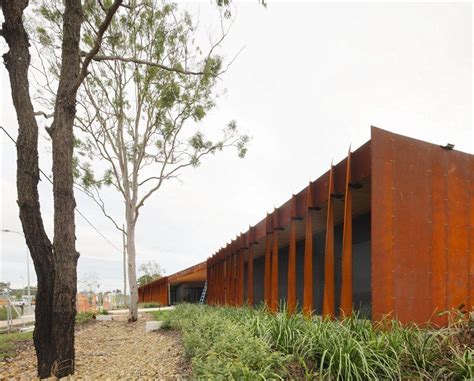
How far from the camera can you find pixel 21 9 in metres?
8.24

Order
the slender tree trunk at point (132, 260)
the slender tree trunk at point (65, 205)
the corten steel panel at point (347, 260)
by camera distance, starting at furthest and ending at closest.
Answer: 1. the slender tree trunk at point (132, 260)
2. the corten steel panel at point (347, 260)
3. the slender tree trunk at point (65, 205)

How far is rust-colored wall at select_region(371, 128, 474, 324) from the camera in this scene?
8320mm

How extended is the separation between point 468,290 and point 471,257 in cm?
76

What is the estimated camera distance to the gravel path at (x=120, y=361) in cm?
707

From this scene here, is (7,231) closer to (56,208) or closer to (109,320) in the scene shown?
(109,320)

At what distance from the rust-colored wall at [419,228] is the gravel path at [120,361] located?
13.6ft

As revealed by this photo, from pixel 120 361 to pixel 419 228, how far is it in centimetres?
697

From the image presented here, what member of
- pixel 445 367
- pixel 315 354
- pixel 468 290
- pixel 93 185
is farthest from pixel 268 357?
pixel 93 185

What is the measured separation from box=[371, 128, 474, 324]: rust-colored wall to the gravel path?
414 centimetres

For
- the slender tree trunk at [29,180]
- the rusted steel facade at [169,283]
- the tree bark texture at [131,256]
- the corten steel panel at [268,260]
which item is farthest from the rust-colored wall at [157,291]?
the slender tree trunk at [29,180]

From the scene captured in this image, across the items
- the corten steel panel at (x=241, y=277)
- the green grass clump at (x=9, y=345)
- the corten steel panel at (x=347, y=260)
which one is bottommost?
the green grass clump at (x=9, y=345)

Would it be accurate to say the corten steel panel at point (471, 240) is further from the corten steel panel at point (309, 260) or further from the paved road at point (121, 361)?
the paved road at point (121, 361)

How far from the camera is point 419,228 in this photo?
883 centimetres

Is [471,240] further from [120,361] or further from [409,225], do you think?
[120,361]
